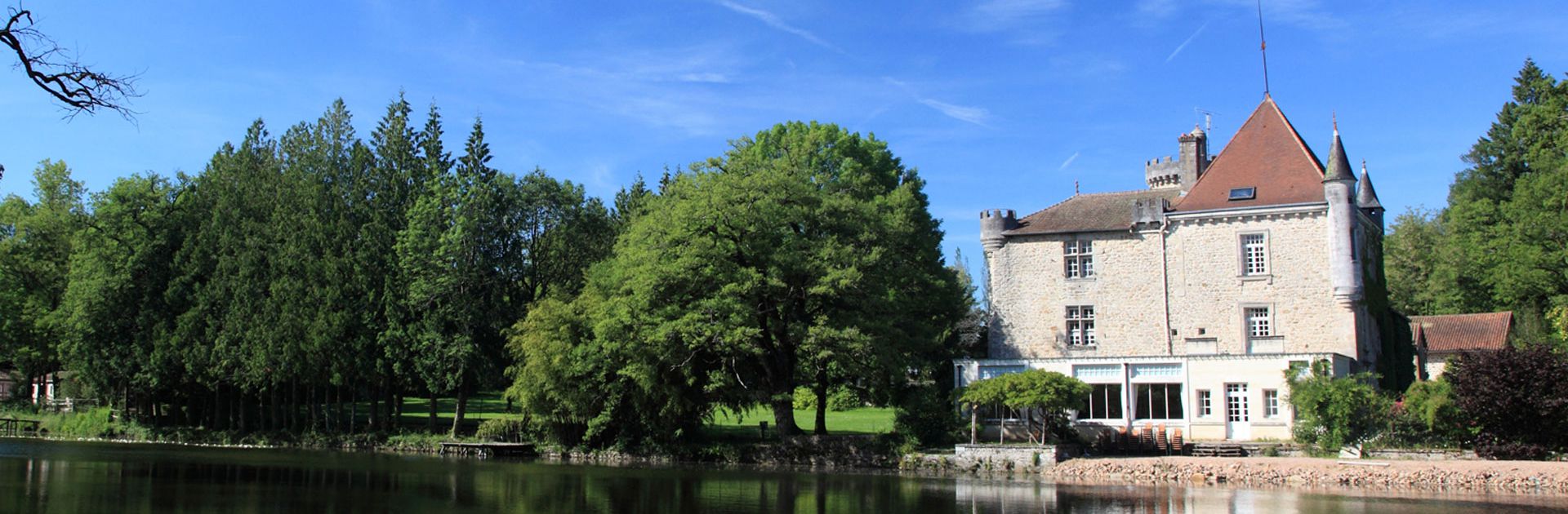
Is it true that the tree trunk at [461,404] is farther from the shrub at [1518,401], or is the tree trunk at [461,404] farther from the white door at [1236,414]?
the shrub at [1518,401]

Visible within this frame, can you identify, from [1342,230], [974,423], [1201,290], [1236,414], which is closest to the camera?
[974,423]

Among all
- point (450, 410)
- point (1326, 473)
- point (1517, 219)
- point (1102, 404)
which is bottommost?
point (1326, 473)

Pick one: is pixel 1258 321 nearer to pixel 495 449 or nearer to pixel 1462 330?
pixel 1462 330

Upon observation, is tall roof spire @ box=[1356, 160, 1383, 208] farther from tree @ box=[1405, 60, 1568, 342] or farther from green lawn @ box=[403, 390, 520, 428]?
green lawn @ box=[403, 390, 520, 428]

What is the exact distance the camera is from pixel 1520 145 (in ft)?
153

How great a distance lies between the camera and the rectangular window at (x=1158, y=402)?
113ft

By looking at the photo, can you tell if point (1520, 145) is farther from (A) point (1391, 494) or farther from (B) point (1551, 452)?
(A) point (1391, 494)

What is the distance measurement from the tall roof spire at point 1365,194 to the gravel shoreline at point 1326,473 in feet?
53.8

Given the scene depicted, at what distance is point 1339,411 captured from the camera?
29516mm

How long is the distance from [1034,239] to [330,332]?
2608 centimetres

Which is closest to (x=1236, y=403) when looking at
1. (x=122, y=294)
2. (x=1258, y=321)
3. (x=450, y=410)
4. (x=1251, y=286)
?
(x=1258, y=321)

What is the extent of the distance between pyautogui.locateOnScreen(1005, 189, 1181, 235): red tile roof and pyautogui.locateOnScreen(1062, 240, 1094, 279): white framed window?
21.1 inches

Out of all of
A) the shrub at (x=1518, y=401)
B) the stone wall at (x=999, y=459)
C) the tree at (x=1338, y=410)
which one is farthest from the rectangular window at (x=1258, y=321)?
the stone wall at (x=999, y=459)

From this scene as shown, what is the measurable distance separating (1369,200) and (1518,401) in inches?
617
